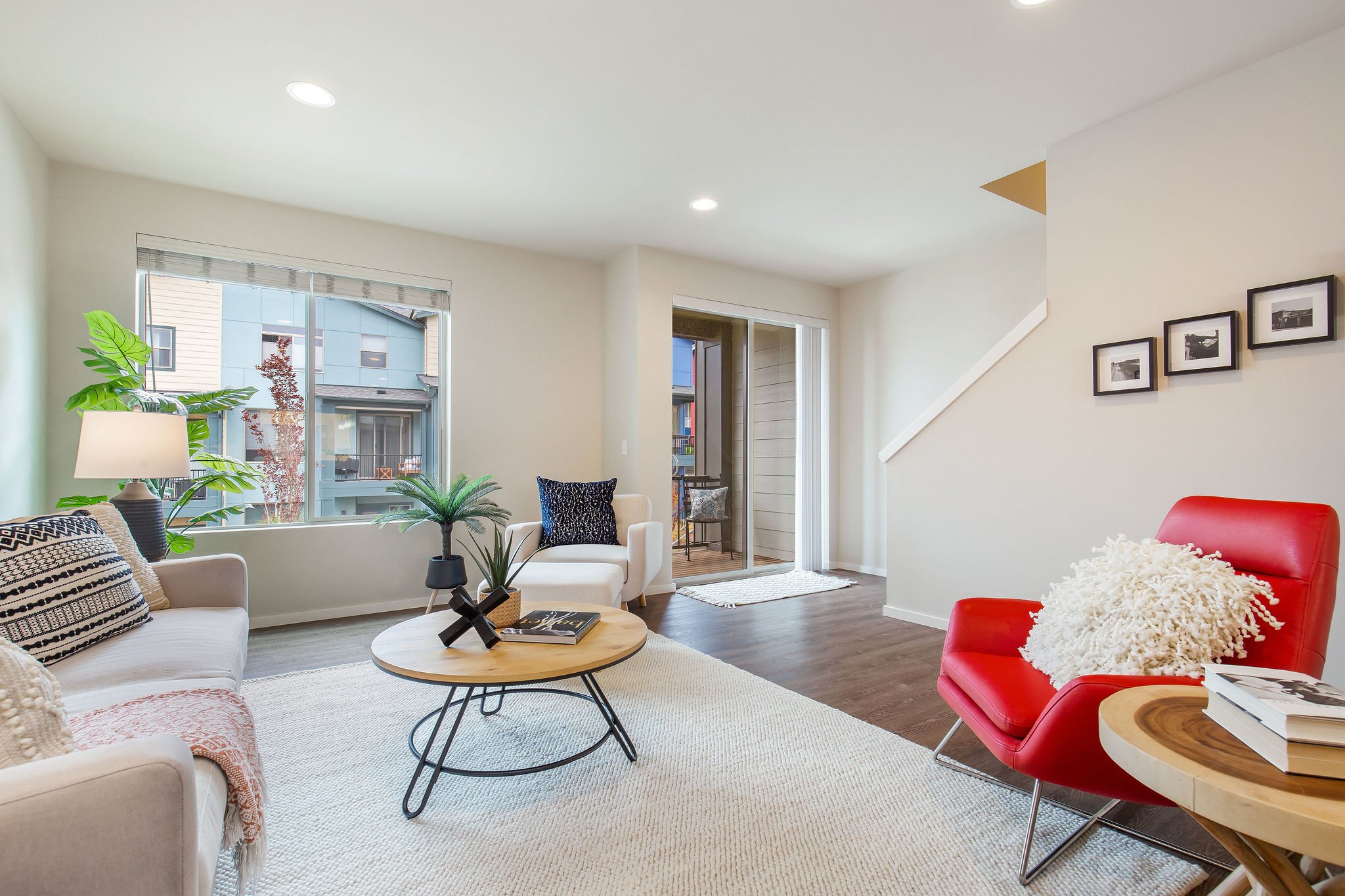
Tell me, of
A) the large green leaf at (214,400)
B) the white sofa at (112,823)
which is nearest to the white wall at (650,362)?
the large green leaf at (214,400)

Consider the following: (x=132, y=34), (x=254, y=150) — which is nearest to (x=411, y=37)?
(x=132, y=34)

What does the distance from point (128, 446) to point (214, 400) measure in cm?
90

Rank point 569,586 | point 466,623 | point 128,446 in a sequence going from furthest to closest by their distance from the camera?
1. point 569,586
2. point 128,446
3. point 466,623

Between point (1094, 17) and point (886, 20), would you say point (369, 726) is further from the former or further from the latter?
point (1094, 17)

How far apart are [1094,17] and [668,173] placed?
200 centimetres

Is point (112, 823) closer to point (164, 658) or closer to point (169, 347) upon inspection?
point (164, 658)

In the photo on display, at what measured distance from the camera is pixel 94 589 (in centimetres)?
195

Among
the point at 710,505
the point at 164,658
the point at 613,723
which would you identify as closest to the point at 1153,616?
the point at 613,723

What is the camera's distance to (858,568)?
574 cm

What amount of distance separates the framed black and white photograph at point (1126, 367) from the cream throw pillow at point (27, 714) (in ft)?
12.0

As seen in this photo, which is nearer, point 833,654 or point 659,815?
point 659,815

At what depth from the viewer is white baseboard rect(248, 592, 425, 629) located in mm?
3818

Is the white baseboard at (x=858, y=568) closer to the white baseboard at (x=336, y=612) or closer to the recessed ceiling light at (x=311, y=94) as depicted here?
the white baseboard at (x=336, y=612)

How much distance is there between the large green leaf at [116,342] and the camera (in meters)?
3.03
